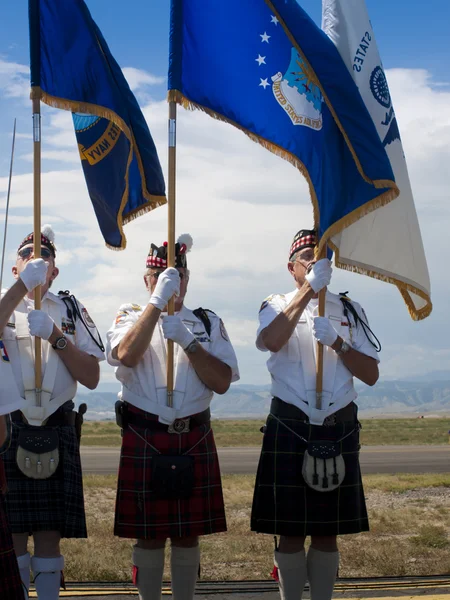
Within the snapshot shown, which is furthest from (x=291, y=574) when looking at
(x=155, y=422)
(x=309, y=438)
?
(x=155, y=422)

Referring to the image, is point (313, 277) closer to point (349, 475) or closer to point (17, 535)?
point (349, 475)

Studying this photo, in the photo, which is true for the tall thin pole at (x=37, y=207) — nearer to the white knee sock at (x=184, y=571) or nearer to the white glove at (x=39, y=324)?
the white glove at (x=39, y=324)

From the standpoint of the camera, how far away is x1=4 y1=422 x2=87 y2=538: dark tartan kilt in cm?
455

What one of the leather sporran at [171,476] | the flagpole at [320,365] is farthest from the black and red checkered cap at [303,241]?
the leather sporran at [171,476]

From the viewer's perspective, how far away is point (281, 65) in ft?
16.5

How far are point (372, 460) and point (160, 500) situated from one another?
57.8 feet

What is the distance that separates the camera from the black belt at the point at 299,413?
15.9 feet

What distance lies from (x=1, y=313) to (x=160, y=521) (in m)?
1.44

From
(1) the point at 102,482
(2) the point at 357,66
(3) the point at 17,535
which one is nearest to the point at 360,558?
(3) the point at 17,535

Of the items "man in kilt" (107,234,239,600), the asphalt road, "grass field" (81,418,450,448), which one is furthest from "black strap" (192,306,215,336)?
"grass field" (81,418,450,448)

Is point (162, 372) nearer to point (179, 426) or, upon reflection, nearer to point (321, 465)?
point (179, 426)

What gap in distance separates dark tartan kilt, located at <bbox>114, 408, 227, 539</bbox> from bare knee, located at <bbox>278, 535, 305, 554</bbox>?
1.19 feet

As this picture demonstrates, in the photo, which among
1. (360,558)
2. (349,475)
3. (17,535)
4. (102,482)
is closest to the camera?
(17,535)

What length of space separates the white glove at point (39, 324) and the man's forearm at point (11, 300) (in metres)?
0.18
